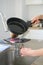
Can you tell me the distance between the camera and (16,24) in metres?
1.30

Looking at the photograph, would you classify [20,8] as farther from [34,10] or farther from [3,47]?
[3,47]

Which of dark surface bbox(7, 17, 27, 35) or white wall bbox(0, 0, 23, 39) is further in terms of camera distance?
white wall bbox(0, 0, 23, 39)

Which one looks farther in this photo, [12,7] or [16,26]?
[12,7]

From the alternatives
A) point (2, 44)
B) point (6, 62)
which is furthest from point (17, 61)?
point (2, 44)

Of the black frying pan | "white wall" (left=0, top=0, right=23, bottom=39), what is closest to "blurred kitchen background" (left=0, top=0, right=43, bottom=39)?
"white wall" (left=0, top=0, right=23, bottom=39)

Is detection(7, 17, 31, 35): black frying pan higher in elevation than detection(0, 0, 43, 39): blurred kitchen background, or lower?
higher

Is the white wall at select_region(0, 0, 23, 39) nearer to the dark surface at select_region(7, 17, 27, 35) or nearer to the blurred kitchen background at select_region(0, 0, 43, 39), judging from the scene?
the blurred kitchen background at select_region(0, 0, 43, 39)

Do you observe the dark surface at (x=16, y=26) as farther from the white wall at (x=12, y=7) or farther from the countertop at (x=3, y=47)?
the white wall at (x=12, y=7)

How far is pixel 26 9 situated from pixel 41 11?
329mm

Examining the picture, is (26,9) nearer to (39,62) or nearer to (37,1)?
(37,1)

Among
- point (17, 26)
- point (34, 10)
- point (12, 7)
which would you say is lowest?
point (34, 10)

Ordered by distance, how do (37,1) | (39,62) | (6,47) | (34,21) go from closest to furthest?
(39,62) < (6,47) < (34,21) < (37,1)

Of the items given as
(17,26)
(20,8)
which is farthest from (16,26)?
(20,8)

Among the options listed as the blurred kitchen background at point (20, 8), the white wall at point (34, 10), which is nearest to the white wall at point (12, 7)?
the blurred kitchen background at point (20, 8)
